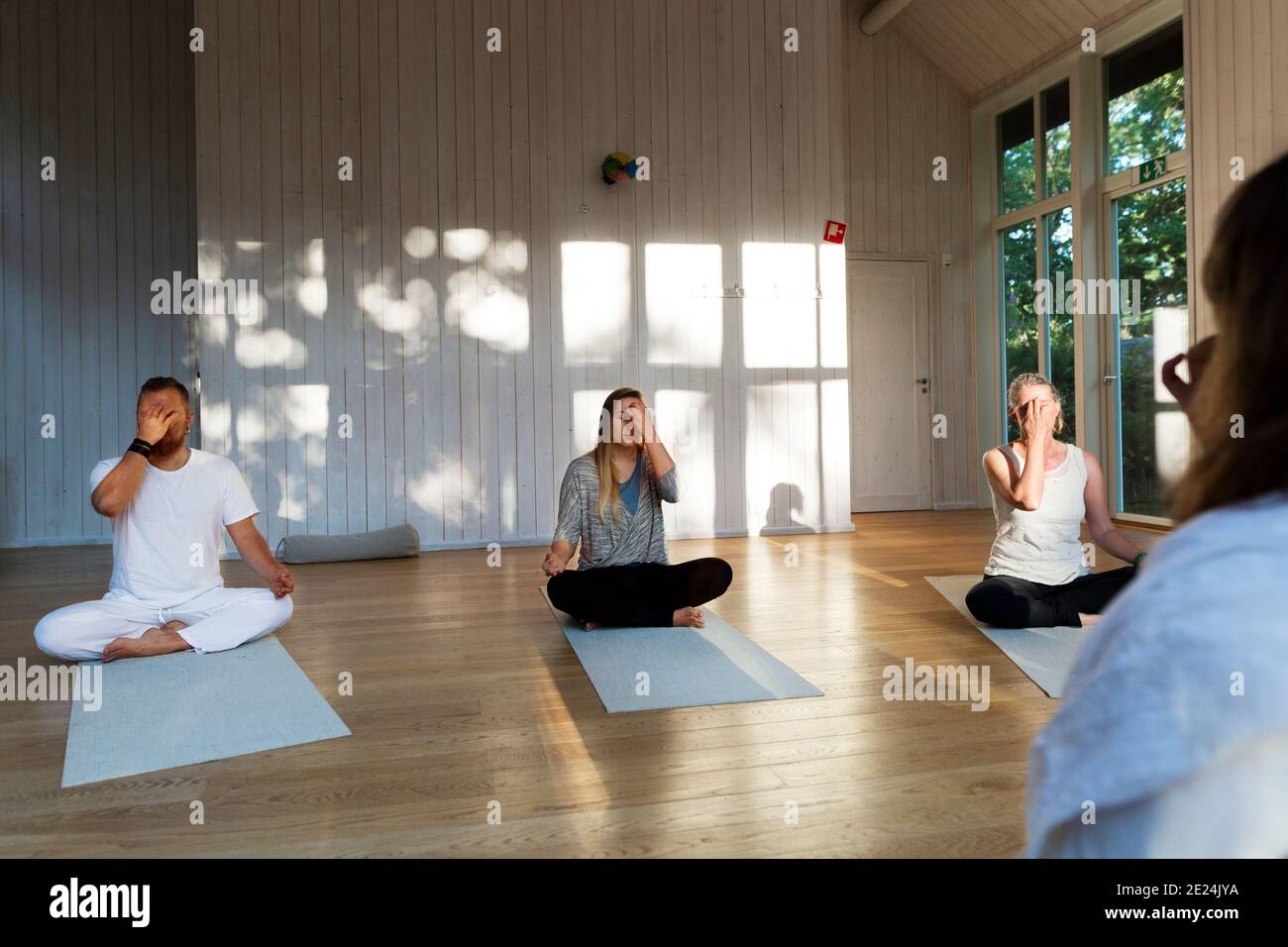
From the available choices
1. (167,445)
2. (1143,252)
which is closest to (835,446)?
(1143,252)

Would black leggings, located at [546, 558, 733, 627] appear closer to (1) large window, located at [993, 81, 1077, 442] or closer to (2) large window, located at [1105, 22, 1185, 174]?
(1) large window, located at [993, 81, 1077, 442]

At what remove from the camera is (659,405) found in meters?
6.22

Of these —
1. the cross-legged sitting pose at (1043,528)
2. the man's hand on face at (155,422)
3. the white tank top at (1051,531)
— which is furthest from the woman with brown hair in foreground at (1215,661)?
the man's hand on face at (155,422)

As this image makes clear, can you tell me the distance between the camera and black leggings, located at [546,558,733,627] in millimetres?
3443

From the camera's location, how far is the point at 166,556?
3.13 meters

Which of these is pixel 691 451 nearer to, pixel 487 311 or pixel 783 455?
pixel 783 455

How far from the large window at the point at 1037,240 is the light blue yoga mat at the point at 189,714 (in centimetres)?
584

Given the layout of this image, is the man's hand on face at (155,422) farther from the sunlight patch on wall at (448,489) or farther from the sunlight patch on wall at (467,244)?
the sunlight patch on wall at (467,244)

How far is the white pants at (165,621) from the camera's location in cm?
296

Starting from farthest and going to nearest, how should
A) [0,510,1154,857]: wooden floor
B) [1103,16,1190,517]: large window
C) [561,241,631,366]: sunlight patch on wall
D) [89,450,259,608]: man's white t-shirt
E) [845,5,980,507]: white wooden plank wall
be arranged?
[845,5,980,507]: white wooden plank wall
[561,241,631,366]: sunlight patch on wall
[1103,16,1190,517]: large window
[89,450,259,608]: man's white t-shirt
[0,510,1154,857]: wooden floor

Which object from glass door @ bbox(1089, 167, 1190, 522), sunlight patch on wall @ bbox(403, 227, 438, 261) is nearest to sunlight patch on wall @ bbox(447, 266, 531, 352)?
sunlight patch on wall @ bbox(403, 227, 438, 261)

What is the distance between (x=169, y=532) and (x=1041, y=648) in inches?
113

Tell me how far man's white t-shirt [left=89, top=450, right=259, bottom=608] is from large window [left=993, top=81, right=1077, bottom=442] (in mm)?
5770
